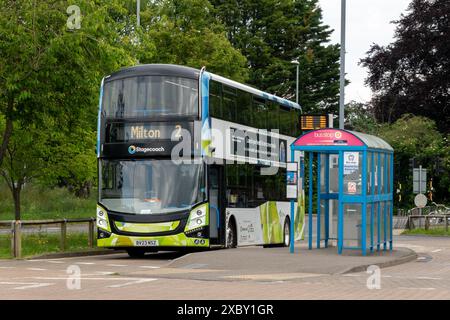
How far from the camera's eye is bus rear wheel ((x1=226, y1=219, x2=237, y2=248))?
28500 millimetres

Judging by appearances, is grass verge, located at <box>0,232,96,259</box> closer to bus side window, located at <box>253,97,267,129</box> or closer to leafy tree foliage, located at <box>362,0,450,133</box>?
bus side window, located at <box>253,97,267,129</box>

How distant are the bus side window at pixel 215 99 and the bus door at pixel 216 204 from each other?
129cm

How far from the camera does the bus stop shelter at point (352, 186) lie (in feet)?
85.0

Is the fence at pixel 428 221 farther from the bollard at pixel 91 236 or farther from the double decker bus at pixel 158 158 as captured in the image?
the double decker bus at pixel 158 158

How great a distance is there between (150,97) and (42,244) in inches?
260

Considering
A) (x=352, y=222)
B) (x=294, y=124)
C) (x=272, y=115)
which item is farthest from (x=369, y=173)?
(x=294, y=124)

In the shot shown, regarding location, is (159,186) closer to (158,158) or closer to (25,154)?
(158,158)

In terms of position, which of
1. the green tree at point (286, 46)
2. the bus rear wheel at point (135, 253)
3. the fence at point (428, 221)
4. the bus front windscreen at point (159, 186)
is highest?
the green tree at point (286, 46)

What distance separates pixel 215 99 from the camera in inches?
1073

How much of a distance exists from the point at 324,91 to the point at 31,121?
56059 mm

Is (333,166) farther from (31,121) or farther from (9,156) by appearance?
(9,156)

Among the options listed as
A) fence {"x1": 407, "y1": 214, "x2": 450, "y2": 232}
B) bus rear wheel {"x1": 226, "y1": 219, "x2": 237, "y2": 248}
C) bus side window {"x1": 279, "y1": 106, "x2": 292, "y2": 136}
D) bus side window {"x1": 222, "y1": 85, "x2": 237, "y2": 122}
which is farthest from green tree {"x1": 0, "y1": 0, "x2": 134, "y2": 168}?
fence {"x1": 407, "y1": 214, "x2": 450, "y2": 232}

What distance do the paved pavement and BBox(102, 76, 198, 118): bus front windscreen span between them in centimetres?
350

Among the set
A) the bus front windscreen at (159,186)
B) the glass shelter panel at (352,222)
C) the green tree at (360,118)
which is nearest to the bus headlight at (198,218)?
the bus front windscreen at (159,186)
